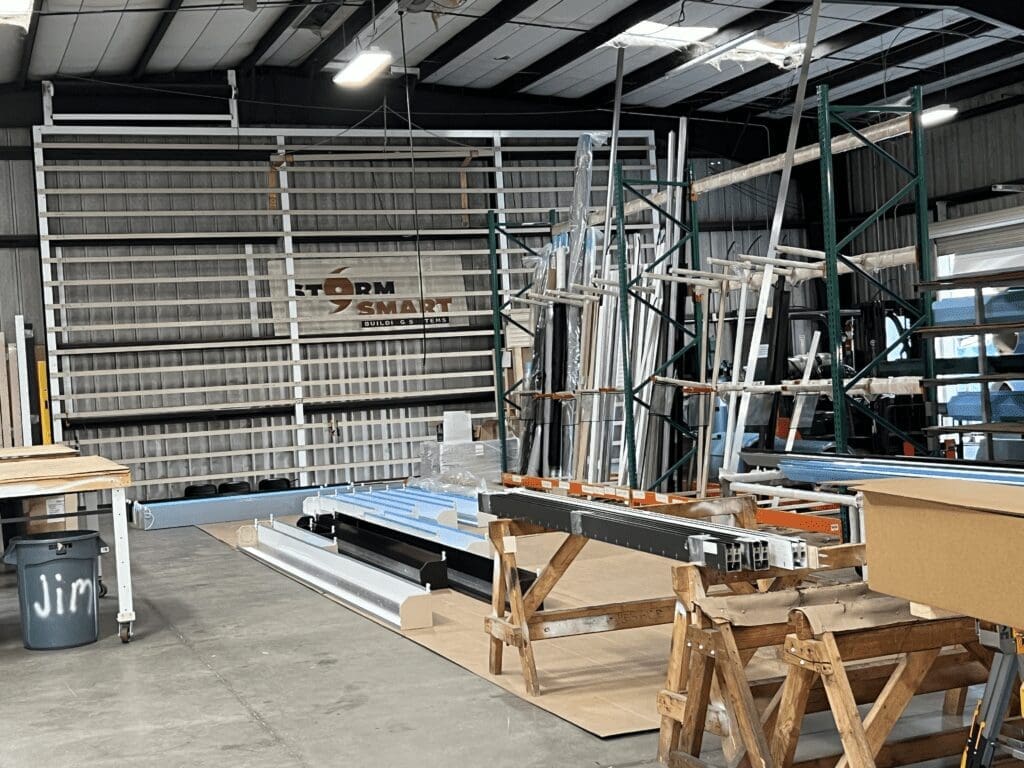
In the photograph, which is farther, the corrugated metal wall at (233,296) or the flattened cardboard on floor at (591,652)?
the corrugated metal wall at (233,296)

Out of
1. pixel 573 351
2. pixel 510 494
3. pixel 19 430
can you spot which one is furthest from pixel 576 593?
pixel 19 430

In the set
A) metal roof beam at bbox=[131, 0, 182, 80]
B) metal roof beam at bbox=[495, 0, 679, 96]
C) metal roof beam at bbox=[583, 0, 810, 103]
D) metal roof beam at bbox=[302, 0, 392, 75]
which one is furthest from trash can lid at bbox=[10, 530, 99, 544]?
metal roof beam at bbox=[495, 0, 679, 96]

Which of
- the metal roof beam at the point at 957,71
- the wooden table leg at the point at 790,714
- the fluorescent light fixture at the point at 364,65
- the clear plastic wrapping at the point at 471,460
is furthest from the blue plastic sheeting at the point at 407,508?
the metal roof beam at the point at 957,71

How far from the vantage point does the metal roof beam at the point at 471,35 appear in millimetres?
10750

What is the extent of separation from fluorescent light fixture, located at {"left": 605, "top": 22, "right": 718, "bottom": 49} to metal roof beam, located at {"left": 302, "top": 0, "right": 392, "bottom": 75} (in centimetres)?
236

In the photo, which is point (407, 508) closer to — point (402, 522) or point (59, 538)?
point (402, 522)

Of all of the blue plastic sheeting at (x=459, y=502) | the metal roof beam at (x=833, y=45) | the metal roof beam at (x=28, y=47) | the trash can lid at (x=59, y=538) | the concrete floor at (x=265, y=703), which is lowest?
the concrete floor at (x=265, y=703)

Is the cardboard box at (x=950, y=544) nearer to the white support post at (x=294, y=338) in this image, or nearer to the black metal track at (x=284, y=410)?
the white support post at (x=294, y=338)

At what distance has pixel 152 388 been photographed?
12.2 meters

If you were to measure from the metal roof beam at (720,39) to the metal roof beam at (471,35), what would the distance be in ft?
5.64

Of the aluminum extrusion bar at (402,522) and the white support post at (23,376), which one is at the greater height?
the white support post at (23,376)

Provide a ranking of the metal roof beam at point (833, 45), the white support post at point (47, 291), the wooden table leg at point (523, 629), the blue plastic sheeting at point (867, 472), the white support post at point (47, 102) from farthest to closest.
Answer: the white support post at point (47, 102)
the white support post at point (47, 291)
the metal roof beam at point (833, 45)
the wooden table leg at point (523, 629)
the blue plastic sheeting at point (867, 472)

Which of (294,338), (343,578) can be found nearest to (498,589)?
(343,578)

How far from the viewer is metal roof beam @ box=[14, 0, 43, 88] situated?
31.2 ft
